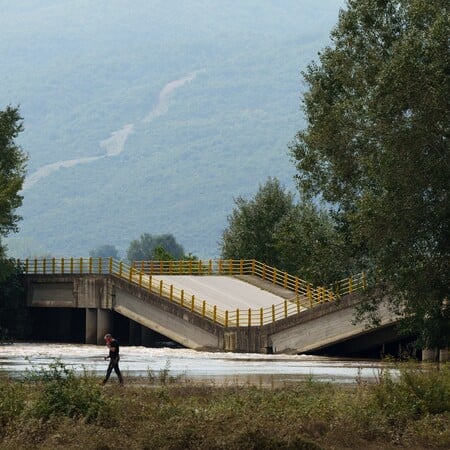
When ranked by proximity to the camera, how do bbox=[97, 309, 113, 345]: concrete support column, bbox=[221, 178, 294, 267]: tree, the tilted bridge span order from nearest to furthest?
the tilted bridge span
bbox=[97, 309, 113, 345]: concrete support column
bbox=[221, 178, 294, 267]: tree

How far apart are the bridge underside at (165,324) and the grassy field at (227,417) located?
23148mm

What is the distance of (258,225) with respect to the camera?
95.6 meters

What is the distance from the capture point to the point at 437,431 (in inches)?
926

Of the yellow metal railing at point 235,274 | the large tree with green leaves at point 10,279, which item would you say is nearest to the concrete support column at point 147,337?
the yellow metal railing at point 235,274

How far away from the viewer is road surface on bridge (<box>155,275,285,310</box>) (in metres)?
69.6

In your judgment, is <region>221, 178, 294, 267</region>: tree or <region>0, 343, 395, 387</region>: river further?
<region>221, 178, 294, 267</region>: tree

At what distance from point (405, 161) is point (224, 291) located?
35992mm

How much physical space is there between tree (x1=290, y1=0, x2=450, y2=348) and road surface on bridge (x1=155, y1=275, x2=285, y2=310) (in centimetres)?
2360

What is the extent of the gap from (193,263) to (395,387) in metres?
58.7

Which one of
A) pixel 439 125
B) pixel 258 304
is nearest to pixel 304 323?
pixel 258 304

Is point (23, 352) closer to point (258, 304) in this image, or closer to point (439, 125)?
point (258, 304)

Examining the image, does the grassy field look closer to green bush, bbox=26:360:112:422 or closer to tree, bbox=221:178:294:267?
green bush, bbox=26:360:112:422

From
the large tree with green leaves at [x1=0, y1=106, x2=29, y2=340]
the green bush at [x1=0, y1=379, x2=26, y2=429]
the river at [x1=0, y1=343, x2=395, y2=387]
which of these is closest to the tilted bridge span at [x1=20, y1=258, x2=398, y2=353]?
the large tree with green leaves at [x1=0, y1=106, x2=29, y2=340]

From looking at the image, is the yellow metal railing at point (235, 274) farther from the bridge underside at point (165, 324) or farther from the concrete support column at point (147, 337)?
the concrete support column at point (147, 337)
